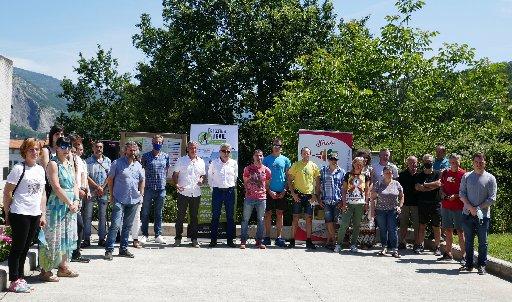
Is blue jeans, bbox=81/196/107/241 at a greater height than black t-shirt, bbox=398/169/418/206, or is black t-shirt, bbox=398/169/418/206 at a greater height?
black t-shirt, bbox=398/169/418/206

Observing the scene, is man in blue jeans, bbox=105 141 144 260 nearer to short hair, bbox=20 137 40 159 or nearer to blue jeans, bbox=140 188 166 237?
blue jeans, bbox=140 188 166 237

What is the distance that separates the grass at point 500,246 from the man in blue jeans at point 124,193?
20.3 ft

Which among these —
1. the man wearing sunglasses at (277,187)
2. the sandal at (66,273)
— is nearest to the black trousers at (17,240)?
the sandal at (66,273)

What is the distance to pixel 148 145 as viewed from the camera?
13062 mm

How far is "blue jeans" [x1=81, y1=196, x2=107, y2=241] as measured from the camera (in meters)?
10.9

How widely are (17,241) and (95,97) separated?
5160cm

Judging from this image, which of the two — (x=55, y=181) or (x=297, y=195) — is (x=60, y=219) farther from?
(x=297, y=195)

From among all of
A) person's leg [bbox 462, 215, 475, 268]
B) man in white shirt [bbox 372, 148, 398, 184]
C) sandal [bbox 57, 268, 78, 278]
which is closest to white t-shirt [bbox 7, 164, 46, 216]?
sandal [bbox 57, 268, 78, 278]

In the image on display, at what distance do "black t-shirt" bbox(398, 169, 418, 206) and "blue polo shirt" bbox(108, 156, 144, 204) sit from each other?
5163 millimetres

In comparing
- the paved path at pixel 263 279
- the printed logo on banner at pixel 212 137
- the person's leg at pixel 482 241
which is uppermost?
the printed logo on banner at pixel 212 137

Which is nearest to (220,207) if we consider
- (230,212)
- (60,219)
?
(230,212)

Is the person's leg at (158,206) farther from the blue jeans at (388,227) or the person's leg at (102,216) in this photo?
the blue jeans at (388,227)

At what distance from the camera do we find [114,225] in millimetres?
9898

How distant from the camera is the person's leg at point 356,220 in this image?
461 inches
